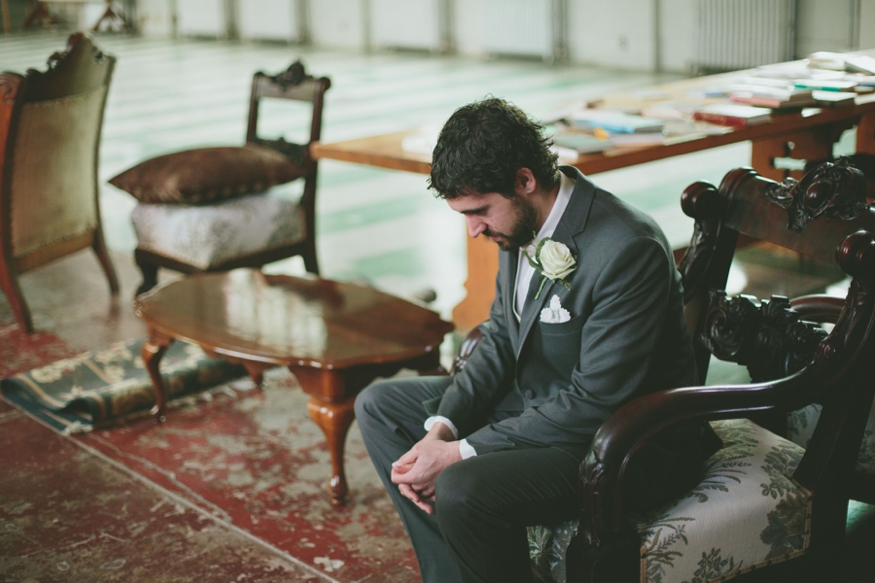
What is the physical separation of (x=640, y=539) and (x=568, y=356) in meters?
0.40

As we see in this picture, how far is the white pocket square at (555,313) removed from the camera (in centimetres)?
193

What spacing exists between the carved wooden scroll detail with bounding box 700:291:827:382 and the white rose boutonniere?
1.47ft

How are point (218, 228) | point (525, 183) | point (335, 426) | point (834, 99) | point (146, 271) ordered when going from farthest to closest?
point (146, 271) < point (218, 228) < point (834, 99) < point (335, 426) < point (525, 183)

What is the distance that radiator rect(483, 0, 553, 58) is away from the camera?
11.9 metres

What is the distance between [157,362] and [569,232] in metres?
1.83

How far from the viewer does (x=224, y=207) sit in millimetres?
4230

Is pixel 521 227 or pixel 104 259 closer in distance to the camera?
pixel 521 227

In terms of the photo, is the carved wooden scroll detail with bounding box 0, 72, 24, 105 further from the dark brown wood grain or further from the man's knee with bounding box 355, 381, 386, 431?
the man's knee with bounding box 355, 381, 386, 431

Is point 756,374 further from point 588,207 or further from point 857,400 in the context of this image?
point 588,207

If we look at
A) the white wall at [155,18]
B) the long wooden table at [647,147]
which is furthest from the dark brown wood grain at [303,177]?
the white wall at [155,18]

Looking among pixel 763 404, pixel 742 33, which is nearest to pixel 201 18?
pixel 742 33

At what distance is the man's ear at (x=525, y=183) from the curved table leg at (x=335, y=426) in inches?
40.3

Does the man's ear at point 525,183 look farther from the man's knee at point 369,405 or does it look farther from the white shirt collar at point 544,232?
the man's knee at point 369,405

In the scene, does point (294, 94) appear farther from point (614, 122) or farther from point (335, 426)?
point (335, 426)
